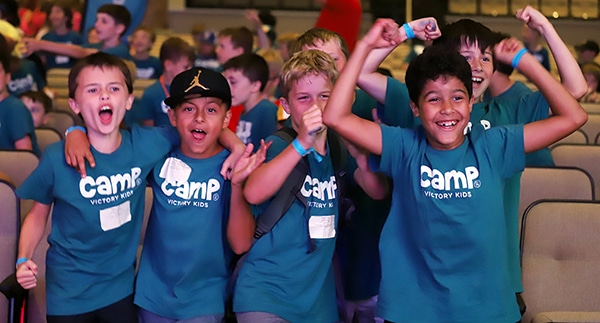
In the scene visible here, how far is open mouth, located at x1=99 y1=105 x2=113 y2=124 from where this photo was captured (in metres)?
3.37

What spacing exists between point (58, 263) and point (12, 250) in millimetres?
445

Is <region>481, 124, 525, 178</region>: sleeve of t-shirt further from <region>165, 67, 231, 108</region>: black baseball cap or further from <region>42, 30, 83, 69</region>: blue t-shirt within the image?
<region>42, 30, 83, 69</region>: blue t-shirt

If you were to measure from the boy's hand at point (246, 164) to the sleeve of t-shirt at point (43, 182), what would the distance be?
0.63 m

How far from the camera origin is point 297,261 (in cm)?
329

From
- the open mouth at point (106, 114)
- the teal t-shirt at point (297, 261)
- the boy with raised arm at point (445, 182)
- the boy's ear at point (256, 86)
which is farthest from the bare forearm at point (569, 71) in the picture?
the boy's ear at point (256, 86)

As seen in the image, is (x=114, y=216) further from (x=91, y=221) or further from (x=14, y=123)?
(x=14, y=123)

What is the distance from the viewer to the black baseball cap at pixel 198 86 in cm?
338

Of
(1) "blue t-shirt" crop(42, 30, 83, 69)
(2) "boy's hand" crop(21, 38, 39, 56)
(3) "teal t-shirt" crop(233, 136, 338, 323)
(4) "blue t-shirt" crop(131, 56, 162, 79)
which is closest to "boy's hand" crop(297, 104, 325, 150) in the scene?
(3) "teal t-shirt" crop(233, 136, 338, 323)

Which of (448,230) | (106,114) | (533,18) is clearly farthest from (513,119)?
(106,114)

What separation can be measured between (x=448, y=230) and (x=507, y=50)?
667 mm

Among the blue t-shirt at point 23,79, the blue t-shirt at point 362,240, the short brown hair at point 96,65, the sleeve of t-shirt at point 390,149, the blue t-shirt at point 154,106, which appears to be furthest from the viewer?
the blue t-shirt at point 23,79

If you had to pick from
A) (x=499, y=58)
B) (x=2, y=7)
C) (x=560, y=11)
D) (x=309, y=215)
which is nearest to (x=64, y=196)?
(x=309, y=215)

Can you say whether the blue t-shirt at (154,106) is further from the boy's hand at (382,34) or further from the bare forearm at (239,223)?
the boy's hand at (382,34)

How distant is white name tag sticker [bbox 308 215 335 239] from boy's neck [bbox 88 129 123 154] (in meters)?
0.76
